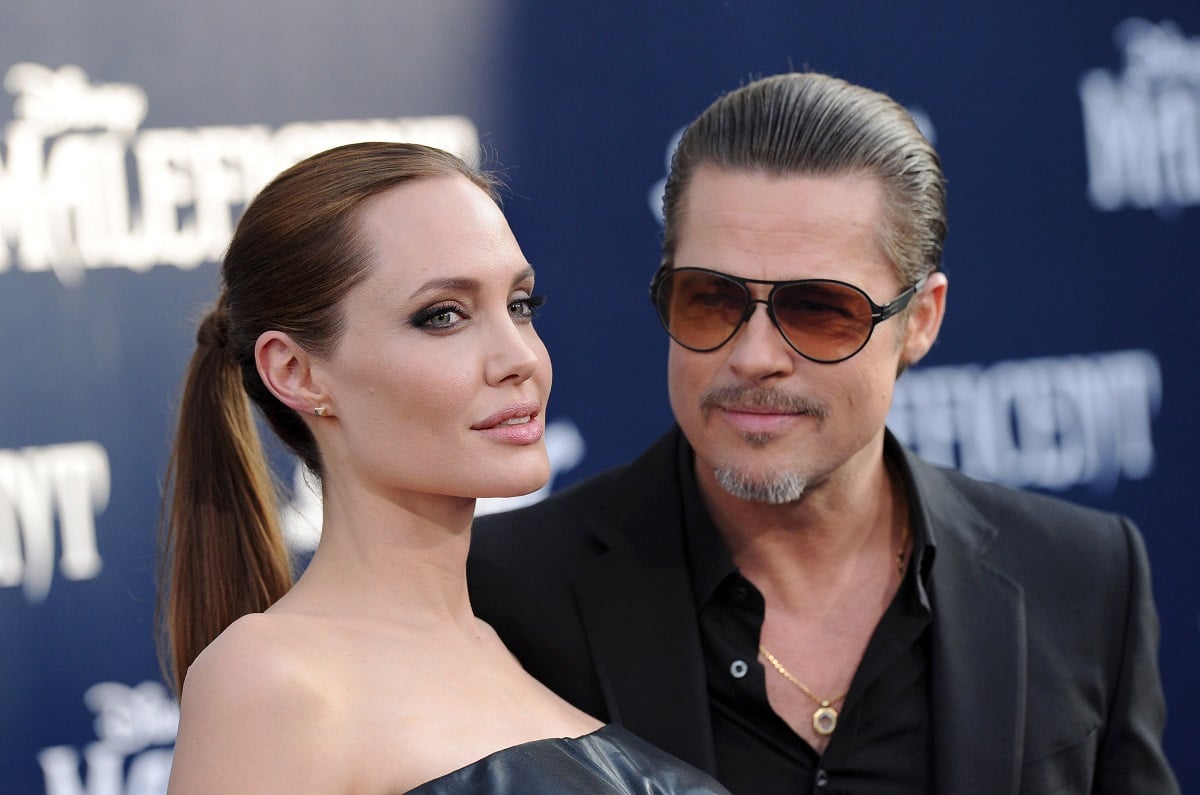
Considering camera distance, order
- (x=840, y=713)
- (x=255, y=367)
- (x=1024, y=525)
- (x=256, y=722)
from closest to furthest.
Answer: (x=256, y=722) → (x=255, y=367) → (x=840, y=713) → (x=1024, y=525)

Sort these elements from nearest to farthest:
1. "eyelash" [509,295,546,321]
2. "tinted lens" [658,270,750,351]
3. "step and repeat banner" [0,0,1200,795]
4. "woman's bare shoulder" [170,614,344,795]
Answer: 1. "woman's bare shoulder" [170,614,344,795]
2. "eyelash" [509,295,546,321]
3. "tinted lens" [658,270,750,351]
4. "step and repeat banner" [0,0,1200,795]

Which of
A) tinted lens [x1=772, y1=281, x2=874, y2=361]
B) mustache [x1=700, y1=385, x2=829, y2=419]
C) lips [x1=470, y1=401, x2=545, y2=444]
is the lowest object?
mustache [x1=700, y1=385, x2=829, y2=419]

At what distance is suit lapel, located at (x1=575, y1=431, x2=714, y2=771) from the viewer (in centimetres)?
221

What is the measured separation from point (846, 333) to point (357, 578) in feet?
3.03

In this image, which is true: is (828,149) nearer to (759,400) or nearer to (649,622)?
(759,400)

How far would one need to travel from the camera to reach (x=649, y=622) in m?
2.30

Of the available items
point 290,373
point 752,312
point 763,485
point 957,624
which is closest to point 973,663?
point 957,624

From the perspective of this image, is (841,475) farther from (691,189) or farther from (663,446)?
(691,189)

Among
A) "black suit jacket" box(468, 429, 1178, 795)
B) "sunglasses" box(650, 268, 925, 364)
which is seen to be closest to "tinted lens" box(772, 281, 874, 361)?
"sunglasses" box(650, 268, 925, 364)

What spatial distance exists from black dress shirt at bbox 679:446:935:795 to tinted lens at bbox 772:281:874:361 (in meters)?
0.36

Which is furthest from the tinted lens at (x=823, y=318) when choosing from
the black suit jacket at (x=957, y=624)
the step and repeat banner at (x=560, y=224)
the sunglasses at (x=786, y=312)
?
the step and repeat banner at (x=560, y=224)

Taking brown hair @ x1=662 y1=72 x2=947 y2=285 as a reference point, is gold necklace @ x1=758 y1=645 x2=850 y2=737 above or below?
below

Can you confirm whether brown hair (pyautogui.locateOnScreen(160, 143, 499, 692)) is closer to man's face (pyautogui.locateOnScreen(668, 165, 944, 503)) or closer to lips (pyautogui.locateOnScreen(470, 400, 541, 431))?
lips (pyautogui.locateOnScreen(470, 400, 541, 431))

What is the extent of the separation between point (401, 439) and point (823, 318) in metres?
0.82
